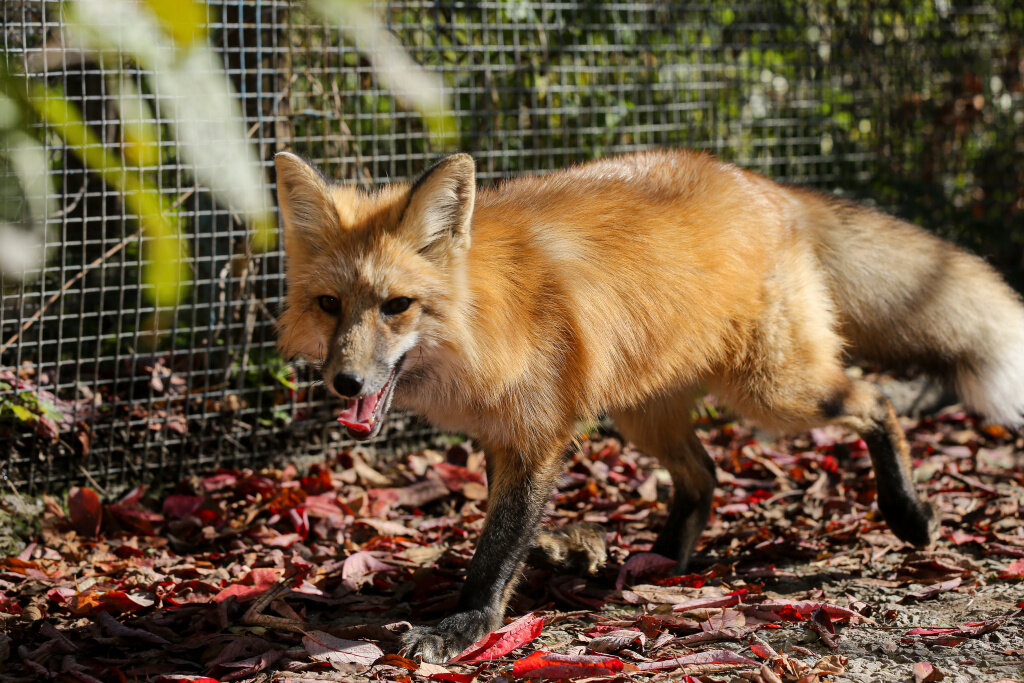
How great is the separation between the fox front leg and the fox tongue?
0.52 meters

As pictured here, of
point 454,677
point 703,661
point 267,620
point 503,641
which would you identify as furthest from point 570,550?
point 267,620

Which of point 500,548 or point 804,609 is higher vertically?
point 500,548

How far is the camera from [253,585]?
329 cm

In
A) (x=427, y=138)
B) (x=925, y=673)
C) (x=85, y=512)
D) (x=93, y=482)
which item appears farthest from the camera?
(x=427, y=138)

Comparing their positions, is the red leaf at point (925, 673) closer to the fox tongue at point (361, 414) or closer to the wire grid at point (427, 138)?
the fox tongue at point (361, 414)

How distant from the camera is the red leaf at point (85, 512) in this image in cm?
379

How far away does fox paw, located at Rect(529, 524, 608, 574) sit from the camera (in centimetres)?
331

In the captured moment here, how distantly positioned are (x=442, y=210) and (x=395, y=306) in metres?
0.34

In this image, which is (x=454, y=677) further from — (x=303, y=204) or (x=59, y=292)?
(x=59, y=292)

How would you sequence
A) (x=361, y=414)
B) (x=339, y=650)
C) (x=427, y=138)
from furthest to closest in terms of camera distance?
(x=427, y=138) < (x=339, y=650) < (x=361, y=414)

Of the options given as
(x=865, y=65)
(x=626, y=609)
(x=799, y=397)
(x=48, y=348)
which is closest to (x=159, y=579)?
(x=48, y=348)

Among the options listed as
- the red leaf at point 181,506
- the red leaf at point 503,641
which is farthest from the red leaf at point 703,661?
the red leaf at point 181,506

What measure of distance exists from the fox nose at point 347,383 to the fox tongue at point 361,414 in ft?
0.37

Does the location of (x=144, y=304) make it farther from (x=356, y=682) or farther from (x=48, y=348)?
(x=356, y=682)
